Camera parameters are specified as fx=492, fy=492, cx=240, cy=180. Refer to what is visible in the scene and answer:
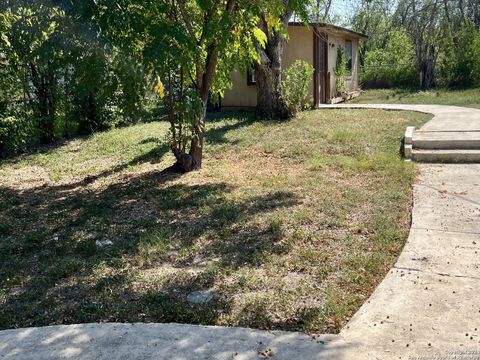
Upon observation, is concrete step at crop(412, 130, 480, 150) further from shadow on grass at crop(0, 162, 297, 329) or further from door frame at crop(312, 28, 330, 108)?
door frame at crop(312, 28, 330, 108)

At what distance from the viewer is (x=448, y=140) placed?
8.43 meters

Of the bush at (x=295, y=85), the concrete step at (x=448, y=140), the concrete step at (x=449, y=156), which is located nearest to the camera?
the concrete step at (x=449, y=156)

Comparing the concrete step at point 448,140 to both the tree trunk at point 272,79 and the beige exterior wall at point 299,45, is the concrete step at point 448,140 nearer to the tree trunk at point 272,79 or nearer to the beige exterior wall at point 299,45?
the tree trunk at point 272,79

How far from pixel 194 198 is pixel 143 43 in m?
2.04

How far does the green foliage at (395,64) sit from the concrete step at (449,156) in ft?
47.7

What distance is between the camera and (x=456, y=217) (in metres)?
5.15

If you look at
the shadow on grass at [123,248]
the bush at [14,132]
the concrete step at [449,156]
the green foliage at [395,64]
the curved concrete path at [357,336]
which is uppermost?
the green foliage at [395,64]

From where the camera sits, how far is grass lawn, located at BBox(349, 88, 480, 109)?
15232 mm

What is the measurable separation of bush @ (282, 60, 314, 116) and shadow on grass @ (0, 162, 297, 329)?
5951mm

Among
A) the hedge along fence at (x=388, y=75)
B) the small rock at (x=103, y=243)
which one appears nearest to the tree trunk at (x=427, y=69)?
the hedge along fence at (x=388, y=75)

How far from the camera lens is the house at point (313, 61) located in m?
14.9

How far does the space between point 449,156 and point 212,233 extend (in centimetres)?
486

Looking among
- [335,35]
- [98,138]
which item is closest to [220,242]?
[98,138]

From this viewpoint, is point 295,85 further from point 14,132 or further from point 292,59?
point 14,132
